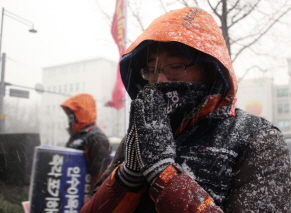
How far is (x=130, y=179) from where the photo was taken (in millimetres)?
1291

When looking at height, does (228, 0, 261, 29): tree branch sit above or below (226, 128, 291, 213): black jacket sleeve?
above

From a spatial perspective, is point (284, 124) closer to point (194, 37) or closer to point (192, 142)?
point (194, 37)

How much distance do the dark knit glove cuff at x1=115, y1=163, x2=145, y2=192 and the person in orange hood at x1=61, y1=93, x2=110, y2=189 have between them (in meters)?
2.12

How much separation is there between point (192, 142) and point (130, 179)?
13.5 inches

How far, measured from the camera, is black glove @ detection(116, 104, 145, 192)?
126 cm

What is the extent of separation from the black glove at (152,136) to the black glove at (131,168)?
6 cm

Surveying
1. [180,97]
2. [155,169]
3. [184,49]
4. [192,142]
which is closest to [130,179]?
[155,169]

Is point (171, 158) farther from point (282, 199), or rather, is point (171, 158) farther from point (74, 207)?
point (74, 207)

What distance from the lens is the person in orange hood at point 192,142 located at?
1.12 m

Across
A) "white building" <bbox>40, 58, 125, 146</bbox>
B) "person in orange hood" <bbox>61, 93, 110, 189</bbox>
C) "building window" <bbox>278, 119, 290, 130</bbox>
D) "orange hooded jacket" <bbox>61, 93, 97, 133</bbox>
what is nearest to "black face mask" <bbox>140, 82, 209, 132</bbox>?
"person in orange hood" <bbox>61, 93, 110, 189</bbox>

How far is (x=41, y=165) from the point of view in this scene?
279 cm

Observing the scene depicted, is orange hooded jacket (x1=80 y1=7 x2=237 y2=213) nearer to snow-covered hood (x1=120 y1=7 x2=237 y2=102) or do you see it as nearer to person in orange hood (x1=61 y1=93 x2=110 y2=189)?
snow-covered hood (x1=120 y1=7 x2=237 y2=102)

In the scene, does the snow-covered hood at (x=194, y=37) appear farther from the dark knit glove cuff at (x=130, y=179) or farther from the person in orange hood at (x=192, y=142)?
the dark knit glove cuff at (x=130, y=179)

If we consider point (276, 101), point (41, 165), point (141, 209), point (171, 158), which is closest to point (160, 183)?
point (171, 158)
